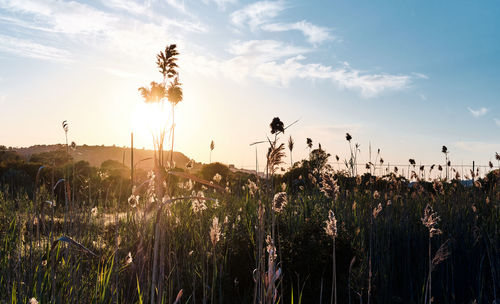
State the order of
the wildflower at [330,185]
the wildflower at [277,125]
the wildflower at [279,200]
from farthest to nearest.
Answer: the wildflower at [330,185]
the wildflower at [277,125]
the wildflower at [279,200]

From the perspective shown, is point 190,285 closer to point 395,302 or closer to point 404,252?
point 395,302

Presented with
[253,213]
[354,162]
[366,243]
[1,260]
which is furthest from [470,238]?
[1,260]

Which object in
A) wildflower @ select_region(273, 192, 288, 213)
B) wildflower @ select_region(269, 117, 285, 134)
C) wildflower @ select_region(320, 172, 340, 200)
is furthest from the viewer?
wildflower @ select_region(320, 172, 340, 200)

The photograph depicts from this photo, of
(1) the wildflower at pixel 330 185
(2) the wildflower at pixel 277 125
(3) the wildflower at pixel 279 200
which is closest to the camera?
(3) the wildflower at pixel 279 200

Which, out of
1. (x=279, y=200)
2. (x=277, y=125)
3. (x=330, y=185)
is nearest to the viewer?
(x=279, y=200)

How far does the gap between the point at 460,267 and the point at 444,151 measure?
20.0 feet

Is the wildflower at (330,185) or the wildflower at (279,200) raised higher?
the wildflower at (330,185)

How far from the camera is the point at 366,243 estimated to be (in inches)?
206

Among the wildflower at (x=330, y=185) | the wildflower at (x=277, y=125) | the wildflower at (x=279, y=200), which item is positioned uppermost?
the wildflower at (x=277, y=125)

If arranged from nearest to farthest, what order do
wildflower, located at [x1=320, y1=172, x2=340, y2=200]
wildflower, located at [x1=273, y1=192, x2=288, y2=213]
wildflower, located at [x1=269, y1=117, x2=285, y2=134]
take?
wildflower, located at [x1=273, y1=192, x2=288, y2=213] → wildflower, located at [x1=269, y1=117, x2=285, y2=134] → wildflower, located at [x1=320, y1=172, x2=340, y2=200]

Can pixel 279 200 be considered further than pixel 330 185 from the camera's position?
No

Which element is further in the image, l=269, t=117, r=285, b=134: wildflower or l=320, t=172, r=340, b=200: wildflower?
l=320, t=172, r=340, b=200: wildflower

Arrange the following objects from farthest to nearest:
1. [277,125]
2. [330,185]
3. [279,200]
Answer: [330,185] → [277,125] → [279,200]

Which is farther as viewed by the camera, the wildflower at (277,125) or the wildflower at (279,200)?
the wildflower at (277,125)
